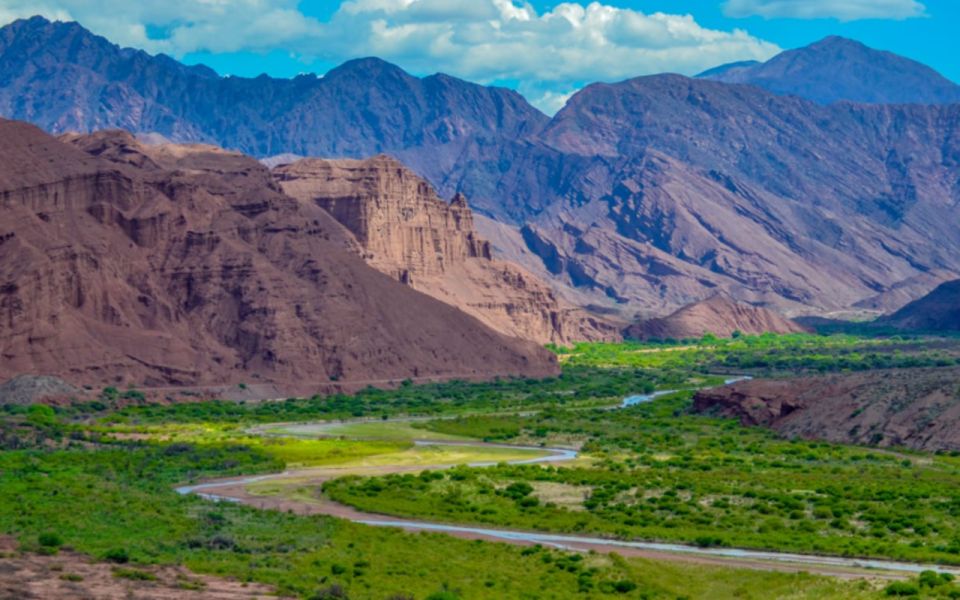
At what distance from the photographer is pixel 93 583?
52875 mm

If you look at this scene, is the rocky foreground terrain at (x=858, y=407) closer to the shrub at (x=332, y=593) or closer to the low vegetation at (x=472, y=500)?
the low vegetation at (x=472, y=500)

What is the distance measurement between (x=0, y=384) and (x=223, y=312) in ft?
107

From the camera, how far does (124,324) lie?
14400 cm

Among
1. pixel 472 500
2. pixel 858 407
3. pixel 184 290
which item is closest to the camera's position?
pixel 472 500

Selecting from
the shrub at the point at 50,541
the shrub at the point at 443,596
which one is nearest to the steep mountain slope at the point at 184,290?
the shrub at the point at 50,541

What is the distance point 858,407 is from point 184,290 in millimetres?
70620

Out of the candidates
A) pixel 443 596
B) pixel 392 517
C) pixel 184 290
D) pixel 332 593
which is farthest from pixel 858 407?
pixel 332 593

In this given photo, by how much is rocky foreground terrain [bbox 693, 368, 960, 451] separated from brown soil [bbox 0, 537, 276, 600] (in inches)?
2498

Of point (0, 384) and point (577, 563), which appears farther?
point (0, 384)

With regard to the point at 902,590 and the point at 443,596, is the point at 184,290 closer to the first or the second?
the point at 443,596

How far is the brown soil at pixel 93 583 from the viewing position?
50.6 m

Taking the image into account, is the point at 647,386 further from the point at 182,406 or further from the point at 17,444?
the point at 17,444

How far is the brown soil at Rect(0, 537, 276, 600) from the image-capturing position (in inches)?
1991

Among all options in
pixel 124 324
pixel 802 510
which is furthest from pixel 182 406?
pixel 802 510
